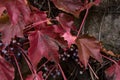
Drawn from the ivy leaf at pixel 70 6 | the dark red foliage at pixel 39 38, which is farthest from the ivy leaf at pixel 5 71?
the ivy leaf at pixel 70 6

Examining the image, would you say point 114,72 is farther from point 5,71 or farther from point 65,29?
point 5,71

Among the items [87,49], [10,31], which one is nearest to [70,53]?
[87,49]

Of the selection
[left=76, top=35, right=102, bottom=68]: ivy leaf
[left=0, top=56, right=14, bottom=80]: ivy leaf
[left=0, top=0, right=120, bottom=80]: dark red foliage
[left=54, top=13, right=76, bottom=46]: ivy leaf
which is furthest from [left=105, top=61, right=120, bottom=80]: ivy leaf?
[left=0, top=56, right=14, bottom=80]: ivy leaf

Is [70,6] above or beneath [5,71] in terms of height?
above

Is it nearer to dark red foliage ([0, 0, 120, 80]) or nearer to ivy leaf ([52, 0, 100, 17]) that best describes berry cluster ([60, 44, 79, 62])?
dark red foliage ([0, 0, 120, 80])

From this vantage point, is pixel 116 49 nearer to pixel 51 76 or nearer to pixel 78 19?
pixel 78 19

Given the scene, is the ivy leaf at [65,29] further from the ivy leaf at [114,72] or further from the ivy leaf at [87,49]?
the ivy leaf at [114,72]

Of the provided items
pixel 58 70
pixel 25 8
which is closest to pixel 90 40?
pixel 58 70
